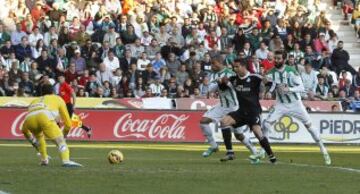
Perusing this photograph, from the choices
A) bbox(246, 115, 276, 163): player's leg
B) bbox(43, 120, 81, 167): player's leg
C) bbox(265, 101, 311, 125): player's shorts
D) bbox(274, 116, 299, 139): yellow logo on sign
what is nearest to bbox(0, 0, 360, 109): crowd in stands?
bbox(274, 116, 299, 139): yellow logo on sign

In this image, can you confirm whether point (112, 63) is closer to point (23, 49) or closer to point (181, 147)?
point (23, 49)

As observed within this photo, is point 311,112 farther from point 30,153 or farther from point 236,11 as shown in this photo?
point 30,153

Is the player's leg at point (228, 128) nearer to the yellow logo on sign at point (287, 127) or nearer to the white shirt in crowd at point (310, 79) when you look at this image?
the yellow logo on sign at point (287, 127)

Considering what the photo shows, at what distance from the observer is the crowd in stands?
1341 inches

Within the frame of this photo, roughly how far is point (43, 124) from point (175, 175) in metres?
3.06

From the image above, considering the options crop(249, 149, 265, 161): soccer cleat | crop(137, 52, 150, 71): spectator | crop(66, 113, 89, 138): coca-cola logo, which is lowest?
crop(66, 113, 89, 138): coca-cola logo

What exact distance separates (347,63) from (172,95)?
7.67m

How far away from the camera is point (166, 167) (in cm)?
1844

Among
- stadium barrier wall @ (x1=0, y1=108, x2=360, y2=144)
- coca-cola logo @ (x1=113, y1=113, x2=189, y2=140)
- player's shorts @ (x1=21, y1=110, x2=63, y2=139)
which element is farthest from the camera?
coca-cola logo @ (x1=113, y1=113, x2=189, y2=140)

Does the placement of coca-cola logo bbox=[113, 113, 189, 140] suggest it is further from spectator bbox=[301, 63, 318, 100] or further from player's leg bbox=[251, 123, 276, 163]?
player's leg bbox=[251, 123, 276, 163]

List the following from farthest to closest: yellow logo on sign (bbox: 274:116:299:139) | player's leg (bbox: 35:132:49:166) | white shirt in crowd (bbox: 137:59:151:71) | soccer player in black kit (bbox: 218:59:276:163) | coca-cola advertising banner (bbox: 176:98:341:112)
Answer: white shirt in crowd (bbox: 137:59:151:71)
coca-cola advertising banner (bbox: 176:98:341:112)
yellow logo on sign (bbox: 274:116:299:139)
soccer player in black kit (bbox: 218:59:276:163)
player's leg (bbox: 35:132:49:166)

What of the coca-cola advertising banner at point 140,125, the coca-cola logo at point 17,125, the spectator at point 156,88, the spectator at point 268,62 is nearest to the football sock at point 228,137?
the coca-cola advertising banner at point 140,125

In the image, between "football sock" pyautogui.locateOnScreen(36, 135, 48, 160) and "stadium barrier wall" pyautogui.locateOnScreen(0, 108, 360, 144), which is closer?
"football sock" pyautogui.locateOnScreen(36, 135, 48, 160)

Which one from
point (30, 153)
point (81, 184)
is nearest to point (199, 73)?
point (30, 153)
